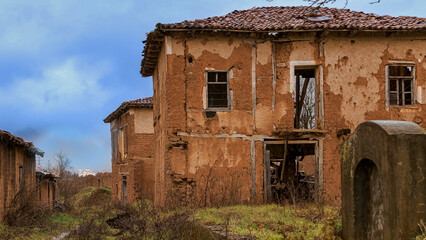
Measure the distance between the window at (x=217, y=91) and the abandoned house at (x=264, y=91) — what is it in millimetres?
32

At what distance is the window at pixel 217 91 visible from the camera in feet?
55.0

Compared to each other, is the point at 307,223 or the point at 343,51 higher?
the point at 343,51

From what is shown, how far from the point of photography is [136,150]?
26.7 m

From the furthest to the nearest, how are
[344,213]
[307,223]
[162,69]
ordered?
1. [162,69]
2. [307,223]
3. [344,213]

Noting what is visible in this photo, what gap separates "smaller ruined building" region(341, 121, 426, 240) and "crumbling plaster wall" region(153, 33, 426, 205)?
7.93 metres

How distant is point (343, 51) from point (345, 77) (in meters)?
0.84

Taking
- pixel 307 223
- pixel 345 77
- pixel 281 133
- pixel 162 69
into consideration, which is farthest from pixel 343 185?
pixel 162 69

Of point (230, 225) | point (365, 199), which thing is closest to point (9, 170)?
Result: point (230, 225)

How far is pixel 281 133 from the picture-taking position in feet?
53.7

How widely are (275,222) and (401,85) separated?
9022 millimetres

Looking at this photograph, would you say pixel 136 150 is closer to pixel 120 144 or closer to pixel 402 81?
pixel 120 144

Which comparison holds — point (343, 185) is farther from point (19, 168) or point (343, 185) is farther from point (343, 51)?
point (19, 168)

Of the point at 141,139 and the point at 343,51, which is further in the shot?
the point at 141,139

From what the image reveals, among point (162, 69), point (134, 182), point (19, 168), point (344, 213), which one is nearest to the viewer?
point (344, 213)
